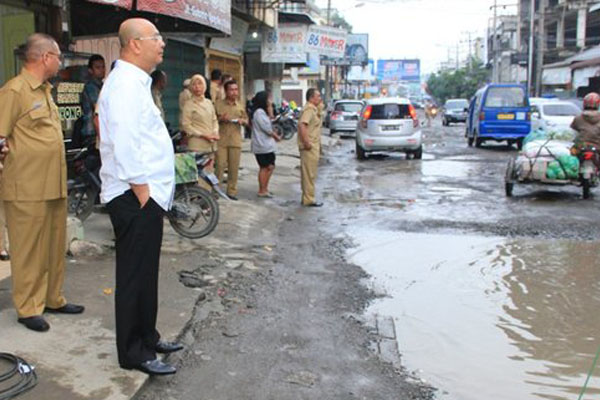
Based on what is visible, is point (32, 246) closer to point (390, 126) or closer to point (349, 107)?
point (390, 126)

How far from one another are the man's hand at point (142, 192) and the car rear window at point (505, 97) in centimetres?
1793

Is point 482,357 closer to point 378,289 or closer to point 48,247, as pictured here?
point 378,289

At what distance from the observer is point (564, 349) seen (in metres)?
4.39

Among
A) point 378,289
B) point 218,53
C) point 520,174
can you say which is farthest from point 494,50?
point 378,289

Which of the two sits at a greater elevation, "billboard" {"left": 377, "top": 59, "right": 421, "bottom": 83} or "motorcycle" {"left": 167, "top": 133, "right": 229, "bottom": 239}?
"billboard" {"left": 377, "top": 59, "right": 421, "bottom": 83}

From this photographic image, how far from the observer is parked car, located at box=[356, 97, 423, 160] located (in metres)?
16.7

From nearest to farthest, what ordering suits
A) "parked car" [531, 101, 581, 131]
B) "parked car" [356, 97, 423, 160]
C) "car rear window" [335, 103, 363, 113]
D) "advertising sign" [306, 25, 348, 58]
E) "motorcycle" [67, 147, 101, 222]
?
"motorcycle" [67, 147, 101, 222]
"parked car" [356, 97, 423, 160]
"parked car" [531, 101, 581, 131]
"advertising sign" [306, 25, 348, 58]
"car rear window" [335, 103, 363, 113]

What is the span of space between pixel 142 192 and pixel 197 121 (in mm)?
5470

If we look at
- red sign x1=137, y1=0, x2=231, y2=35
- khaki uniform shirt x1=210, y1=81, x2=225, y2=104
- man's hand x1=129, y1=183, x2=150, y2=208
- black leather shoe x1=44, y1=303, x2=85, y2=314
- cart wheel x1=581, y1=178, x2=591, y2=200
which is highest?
red sign x1=137, y1=0, x2=231, y2=35

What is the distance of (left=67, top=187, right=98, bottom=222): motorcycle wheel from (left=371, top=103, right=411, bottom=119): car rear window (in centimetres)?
1085

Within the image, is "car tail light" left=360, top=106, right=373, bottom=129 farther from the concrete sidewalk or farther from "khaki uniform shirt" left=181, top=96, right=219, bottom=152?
"khaki uniform shirt" left=181, top=96, right=219, bottom=152

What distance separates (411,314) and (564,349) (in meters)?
1.18

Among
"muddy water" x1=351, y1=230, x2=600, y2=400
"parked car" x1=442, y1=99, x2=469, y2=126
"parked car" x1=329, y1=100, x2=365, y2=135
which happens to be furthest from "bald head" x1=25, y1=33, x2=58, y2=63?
"parked car" x1=442, y1=99, x2=469, y2=126

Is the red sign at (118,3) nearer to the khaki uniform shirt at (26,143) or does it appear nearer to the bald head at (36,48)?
the bald head at (36,48)
